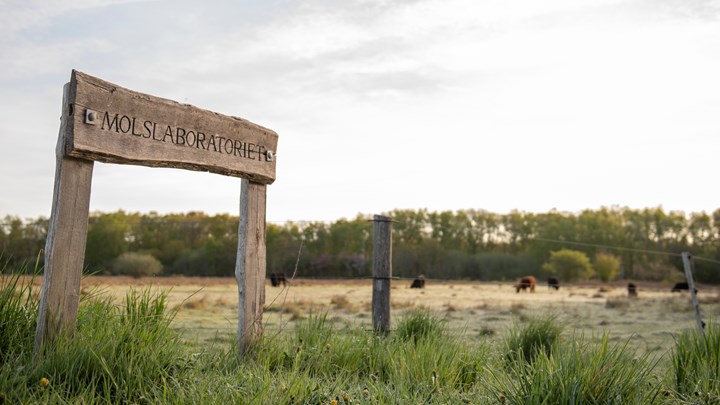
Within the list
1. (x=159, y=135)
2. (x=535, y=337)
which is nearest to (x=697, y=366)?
(x=535, y=337)

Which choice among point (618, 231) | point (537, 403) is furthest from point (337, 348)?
point (618, 231)

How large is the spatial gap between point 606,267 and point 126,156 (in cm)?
4862

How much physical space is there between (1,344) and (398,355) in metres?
3.02

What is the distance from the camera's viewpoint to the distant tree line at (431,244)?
2256 centimetres

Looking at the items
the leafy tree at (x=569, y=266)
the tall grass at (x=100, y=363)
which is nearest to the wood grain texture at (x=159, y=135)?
the tall grass at (x=100, y=363)

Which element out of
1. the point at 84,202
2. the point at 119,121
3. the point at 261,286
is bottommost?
the point at 261,286


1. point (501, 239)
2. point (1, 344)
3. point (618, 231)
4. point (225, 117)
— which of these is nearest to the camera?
point (1, 344)

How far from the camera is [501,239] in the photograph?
51.5 meters

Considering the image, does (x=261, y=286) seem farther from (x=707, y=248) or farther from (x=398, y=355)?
(x=707, y=248)

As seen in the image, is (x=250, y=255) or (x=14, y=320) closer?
(x=14, y=320)

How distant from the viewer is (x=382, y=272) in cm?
752

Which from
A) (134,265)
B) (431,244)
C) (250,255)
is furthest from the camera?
(431,244)

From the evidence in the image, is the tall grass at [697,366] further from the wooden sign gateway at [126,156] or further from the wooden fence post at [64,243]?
the wooden fence post at [64,243]

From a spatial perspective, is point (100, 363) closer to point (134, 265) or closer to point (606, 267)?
point (134, 265)
